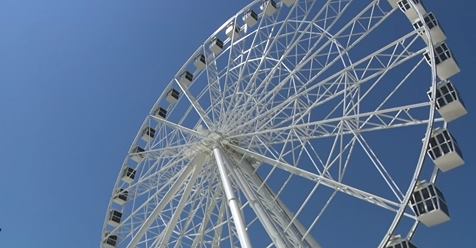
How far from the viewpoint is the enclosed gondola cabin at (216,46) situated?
27.8 meters

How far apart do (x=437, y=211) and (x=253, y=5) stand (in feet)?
46.5

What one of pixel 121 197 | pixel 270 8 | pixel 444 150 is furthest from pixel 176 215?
pixel 270 8

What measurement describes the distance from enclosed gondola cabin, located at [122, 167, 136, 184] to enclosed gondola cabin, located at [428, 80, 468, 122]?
52.9 feet

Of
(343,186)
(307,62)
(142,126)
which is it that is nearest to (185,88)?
(142,126)

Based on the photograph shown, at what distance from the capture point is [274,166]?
21.0 meters

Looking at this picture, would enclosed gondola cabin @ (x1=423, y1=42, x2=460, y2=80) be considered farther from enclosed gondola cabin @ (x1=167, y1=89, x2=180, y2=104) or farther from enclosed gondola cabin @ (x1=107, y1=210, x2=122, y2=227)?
enclosed gondola cabin @ (x1=107, y1=210, x2=122, y2=227)

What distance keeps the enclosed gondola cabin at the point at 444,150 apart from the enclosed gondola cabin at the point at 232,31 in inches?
468

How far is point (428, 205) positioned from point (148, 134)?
1601 centimetres

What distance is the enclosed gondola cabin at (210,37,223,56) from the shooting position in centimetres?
2783

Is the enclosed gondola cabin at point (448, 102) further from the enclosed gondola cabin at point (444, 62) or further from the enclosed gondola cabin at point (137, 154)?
the enclosed gondola cabin at point (137, 154)

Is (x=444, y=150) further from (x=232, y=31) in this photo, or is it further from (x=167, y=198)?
(x=232, y=31)

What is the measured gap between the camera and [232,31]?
88.9 ft

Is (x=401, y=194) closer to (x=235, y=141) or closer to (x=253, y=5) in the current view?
(x=235, y=141)

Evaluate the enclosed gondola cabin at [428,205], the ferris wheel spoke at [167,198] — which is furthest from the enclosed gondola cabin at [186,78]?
the enclosed gondola cabin at [428,205]
